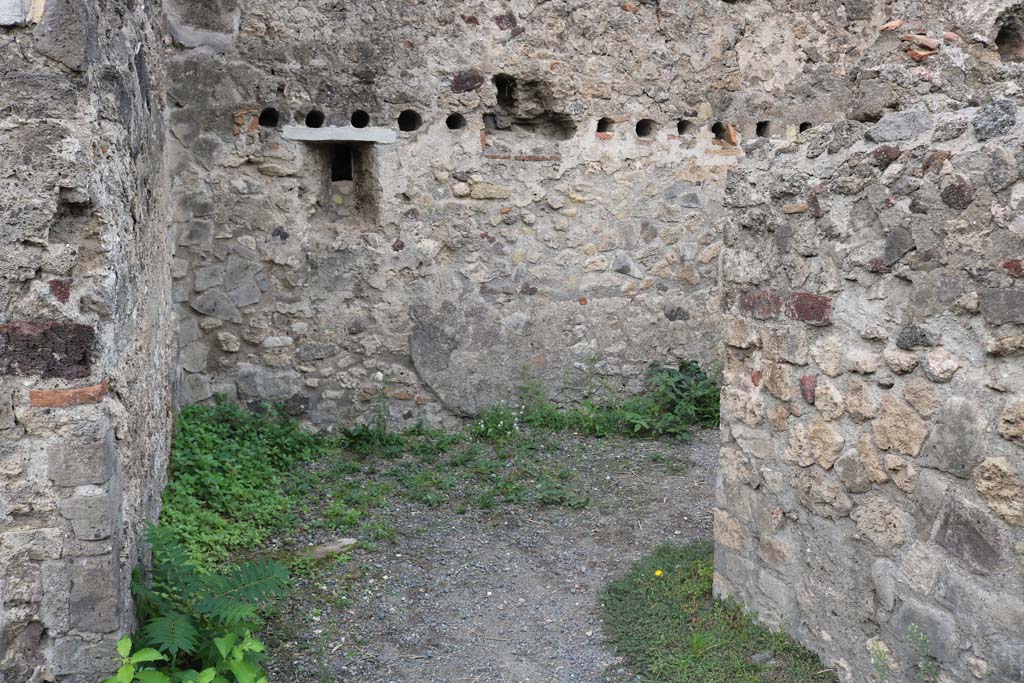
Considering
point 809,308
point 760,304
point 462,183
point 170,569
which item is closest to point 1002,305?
point 809,308

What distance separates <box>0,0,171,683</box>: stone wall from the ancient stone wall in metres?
2.67

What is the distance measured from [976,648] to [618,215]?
160 inches

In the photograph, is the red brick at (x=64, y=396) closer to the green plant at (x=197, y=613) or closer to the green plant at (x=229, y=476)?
the green plant at (x=197, y=613)

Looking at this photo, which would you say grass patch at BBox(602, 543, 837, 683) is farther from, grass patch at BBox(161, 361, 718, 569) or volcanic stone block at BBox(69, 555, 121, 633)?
volcanic stone block at BBox(69, 555, 121, 633)

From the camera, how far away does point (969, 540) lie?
238 cm

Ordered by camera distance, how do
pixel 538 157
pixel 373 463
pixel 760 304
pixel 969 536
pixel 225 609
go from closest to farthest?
pixel 969 536, pixel 225 609, pixel 760 304, pixel 373 463, pixel 538 157

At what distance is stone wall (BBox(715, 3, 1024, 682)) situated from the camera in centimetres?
232

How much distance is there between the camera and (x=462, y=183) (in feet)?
18.6

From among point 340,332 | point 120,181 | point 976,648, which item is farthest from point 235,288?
point 976,648

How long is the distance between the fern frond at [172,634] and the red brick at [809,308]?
Result: 87.2 inches

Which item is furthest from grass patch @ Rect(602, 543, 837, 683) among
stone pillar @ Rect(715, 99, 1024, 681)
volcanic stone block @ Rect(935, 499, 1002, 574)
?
volcanic stone block @ Rect(935, 499, 1002, 574)

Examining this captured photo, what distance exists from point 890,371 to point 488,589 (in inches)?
77.2

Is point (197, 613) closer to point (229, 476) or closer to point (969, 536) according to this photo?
point (229, 476)

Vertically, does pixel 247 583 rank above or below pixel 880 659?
above
